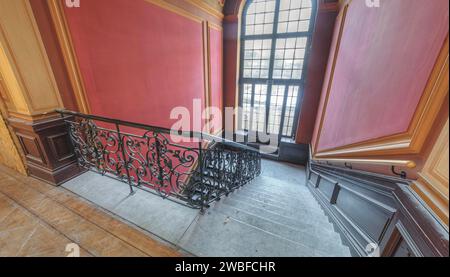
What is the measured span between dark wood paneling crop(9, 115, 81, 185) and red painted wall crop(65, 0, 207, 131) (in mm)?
444

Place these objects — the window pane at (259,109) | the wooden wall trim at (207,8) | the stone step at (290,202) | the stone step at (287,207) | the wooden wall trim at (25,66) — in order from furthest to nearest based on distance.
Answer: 1. the window pane at (259,109)
2. the wooden wall trim at (207,8)
3. the stone step at (290,202)
4. the stone step at (287,207)
5. the wooden wall trim at (25,66)

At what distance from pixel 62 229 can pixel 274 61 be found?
5632mm

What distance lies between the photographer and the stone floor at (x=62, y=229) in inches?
54.7

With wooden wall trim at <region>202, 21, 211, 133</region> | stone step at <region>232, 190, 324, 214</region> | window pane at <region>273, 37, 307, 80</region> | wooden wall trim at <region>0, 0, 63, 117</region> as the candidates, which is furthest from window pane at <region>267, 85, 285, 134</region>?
wooden wall trim at <region>0, 0, 63, 117</region>

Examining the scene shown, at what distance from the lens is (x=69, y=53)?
188 centimetres

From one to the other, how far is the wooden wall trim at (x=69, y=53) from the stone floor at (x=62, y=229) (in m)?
1.07

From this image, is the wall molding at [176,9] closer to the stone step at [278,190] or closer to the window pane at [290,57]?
the window pane at [290,57]

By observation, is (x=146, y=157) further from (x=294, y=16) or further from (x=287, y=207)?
(x=294, y=16)

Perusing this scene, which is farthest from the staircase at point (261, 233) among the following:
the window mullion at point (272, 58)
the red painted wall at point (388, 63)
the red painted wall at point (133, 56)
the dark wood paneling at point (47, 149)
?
the window mullion at point (272, 58)

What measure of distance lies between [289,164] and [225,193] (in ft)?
12.7

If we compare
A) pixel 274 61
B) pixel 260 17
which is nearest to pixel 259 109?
pixel 274 61

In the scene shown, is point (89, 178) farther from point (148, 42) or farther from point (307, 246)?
point (307, 246)

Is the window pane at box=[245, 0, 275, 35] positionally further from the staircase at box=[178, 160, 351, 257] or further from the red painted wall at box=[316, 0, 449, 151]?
the staircase at box=[178, 160, 351, 257]

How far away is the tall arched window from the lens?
4766mm
